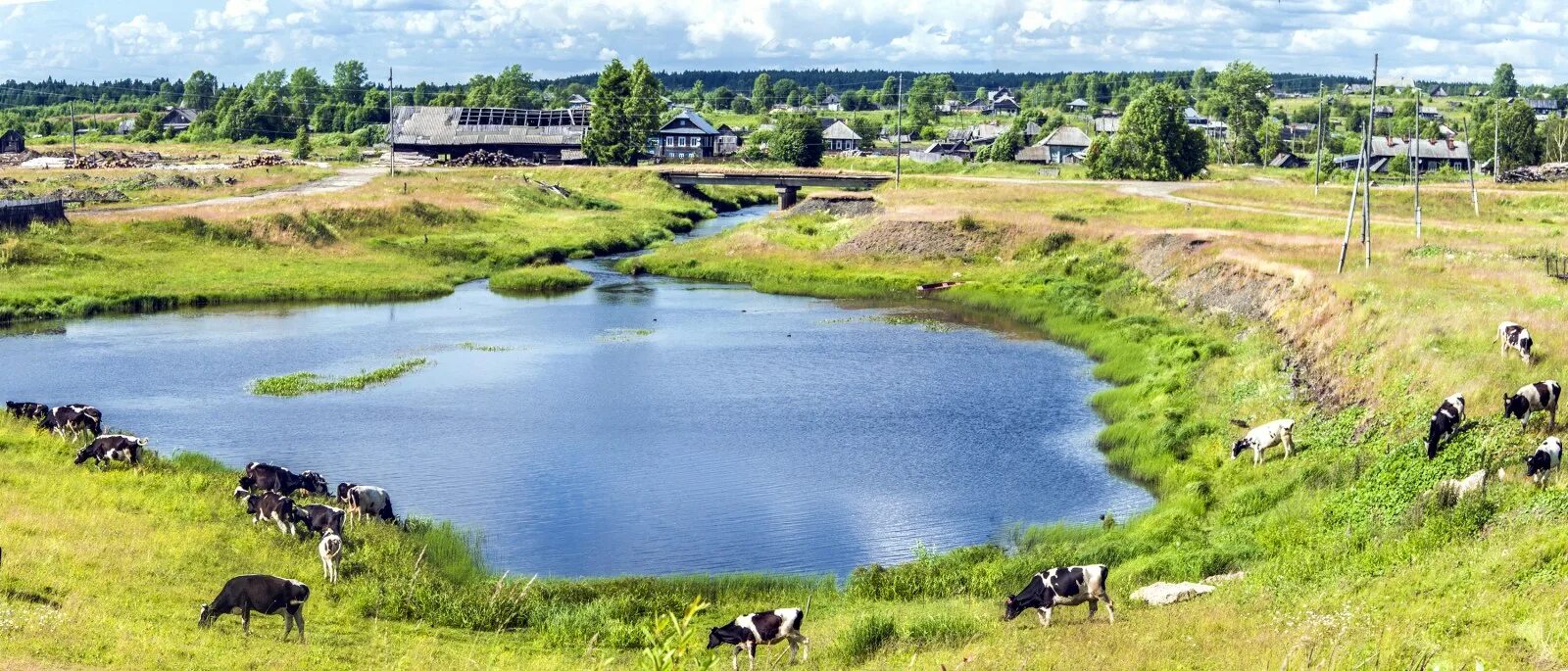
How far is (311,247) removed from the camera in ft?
272

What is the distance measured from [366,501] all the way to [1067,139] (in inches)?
6015

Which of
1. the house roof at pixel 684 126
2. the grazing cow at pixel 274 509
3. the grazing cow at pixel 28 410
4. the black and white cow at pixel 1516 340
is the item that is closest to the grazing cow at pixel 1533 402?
the black and white cow at pixel 1516 340

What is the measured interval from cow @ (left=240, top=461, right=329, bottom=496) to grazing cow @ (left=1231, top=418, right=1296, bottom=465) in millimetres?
21607

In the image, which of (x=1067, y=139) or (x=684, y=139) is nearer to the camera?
(x=1067, y=139)

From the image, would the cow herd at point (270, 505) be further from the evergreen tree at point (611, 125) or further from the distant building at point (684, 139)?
the distant building at point (684, 139)

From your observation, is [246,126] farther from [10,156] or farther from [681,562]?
[681,562]

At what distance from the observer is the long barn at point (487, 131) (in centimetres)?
15125

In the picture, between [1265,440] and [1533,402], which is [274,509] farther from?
[1533,402]

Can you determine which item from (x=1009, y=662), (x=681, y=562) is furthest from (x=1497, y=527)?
(x=681, y=562)

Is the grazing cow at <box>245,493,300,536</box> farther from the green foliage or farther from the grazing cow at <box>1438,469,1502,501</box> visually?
the green foliage

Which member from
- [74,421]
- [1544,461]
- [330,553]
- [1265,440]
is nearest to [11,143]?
[74,421]

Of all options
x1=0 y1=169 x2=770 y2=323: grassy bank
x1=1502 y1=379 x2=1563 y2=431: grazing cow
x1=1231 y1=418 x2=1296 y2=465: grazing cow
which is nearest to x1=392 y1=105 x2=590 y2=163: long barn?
x1=0 y1=169 x2=770 y2=323: grassy bank

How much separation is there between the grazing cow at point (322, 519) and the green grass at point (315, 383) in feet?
64.7

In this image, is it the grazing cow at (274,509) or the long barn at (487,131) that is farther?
the long barn at (487,131)
